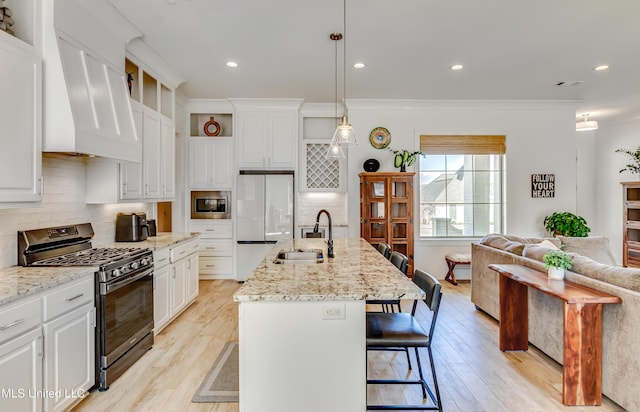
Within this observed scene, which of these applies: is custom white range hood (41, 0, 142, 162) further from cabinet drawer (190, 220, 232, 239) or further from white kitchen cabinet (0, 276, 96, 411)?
cabinet drawer (190, 220, 232, 239)

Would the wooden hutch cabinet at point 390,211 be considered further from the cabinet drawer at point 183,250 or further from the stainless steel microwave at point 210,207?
the cabinet drawer at point 183,250

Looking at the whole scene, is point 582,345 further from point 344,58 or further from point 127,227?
point 127,227

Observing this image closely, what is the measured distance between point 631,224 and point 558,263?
207 inches

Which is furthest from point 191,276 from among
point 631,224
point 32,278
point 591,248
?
point 631,224

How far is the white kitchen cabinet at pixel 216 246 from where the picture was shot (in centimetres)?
572

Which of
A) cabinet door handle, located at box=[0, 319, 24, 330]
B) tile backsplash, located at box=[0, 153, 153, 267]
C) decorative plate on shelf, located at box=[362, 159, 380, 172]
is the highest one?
decorative plate on shelf, located at box=[362, 159, 380, 172]

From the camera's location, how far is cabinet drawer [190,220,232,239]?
5.74 m

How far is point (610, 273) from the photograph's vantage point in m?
2.38

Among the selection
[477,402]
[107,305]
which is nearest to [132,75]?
[107,305]

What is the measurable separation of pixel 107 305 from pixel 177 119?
3666mm

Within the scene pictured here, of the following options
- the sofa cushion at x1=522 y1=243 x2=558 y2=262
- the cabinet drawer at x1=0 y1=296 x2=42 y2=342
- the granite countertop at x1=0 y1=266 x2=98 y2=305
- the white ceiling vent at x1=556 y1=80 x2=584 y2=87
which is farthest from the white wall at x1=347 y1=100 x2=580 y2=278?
the cabinet drawer at x1=0 y1=296 x2=42 y2=342

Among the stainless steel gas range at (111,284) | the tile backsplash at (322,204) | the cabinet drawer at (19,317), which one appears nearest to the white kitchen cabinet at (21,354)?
the cabinet drawer at (19,317)

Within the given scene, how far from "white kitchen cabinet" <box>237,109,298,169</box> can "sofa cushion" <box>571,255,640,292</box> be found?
401cm

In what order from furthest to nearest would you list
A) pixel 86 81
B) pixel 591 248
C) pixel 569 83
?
pixel 569 83, pixel 591 248, pixel 86 81
